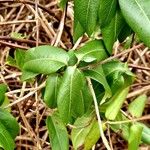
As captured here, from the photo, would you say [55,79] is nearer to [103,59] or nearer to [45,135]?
[103,59]

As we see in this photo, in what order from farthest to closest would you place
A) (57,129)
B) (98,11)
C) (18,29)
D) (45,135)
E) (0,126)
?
(18,29), (45,135), (57,129), (0,126), (98,11)

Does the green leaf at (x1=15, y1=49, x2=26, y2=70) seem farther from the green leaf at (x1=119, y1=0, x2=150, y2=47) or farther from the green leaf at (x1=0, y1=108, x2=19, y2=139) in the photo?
the green leaf at (x1=119, y1=0, x2=150, y2=47)

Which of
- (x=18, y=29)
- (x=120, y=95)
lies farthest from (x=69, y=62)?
(x=18, y=29)

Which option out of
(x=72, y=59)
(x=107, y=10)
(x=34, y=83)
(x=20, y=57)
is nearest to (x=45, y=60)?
(x=72, y=59)

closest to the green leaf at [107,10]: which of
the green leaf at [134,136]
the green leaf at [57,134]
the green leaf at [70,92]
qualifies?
the green leaf at [70,92]

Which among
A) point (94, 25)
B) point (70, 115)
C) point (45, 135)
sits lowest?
point (45, 135)

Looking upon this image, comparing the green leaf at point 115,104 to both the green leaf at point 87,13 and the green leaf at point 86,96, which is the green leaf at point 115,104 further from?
the green leaf at point 87,13

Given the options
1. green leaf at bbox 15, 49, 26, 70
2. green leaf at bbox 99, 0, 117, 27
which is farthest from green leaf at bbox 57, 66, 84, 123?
green leaf at bbox 15, 49, 26, 70
